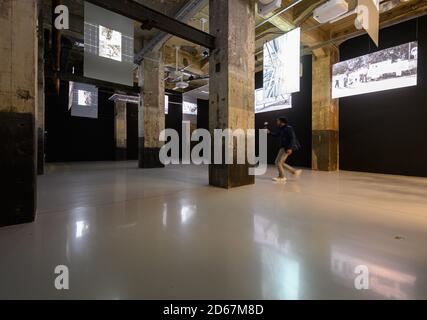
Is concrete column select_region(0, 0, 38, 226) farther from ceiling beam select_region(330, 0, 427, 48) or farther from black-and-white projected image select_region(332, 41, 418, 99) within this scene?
black-and-white projected image select_region(332, 41, 418, 99)

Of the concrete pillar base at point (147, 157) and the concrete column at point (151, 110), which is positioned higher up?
the concrete column at point (151, 110)

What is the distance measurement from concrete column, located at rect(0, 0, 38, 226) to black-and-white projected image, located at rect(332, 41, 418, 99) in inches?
322

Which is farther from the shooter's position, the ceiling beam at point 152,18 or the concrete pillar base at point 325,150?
the concrete pillar base at point 325,150

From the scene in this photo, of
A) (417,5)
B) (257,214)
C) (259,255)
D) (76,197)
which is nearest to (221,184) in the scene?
(257,214)

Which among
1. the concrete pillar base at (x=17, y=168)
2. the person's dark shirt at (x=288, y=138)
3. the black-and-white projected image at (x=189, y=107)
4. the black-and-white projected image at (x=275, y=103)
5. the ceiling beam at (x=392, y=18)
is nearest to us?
the concrete pillar base at (x=17, y=168)

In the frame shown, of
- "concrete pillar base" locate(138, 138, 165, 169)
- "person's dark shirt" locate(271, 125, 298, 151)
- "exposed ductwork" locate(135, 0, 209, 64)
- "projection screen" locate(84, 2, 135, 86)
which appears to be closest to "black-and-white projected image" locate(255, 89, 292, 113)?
"person's dark shirt" locate(271, 125, 298, 151)

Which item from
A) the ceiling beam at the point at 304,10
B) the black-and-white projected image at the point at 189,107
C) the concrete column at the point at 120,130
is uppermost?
the ceiling beam at the point at 304,10

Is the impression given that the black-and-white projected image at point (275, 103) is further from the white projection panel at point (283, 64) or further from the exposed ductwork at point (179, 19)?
the exposed ductwork at point (179, 19)

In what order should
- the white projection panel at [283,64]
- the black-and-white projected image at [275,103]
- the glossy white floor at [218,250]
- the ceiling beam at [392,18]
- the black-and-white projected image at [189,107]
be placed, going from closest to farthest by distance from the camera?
the glossy white floor at [218,250]
the white projection panel at [283,64]
the ceiling beam at [392,18]
the black-and-white projected image at [275,103]
the black-and-white projected image at [189,107]

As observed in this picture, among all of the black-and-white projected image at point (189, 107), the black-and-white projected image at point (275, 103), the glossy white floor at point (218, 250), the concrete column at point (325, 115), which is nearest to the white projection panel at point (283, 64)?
the black-and-white projected image at point (275, 103)

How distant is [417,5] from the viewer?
580cm

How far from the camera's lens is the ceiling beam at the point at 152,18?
10.3ft

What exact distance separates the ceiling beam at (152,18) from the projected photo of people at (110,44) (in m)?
3.13

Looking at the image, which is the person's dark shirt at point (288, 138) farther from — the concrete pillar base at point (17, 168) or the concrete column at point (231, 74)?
the concrete pillar base at point (17, 168)
